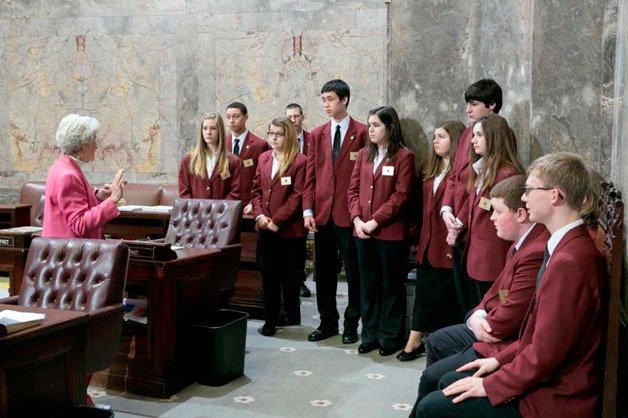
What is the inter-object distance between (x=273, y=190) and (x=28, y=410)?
3.31 m

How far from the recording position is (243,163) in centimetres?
706

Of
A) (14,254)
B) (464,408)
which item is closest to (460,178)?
(464,408)

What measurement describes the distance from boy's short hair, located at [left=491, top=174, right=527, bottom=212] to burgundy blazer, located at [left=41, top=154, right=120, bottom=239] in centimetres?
214

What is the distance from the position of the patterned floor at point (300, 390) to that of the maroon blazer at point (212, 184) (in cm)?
135

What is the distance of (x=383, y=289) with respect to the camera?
17.8ft

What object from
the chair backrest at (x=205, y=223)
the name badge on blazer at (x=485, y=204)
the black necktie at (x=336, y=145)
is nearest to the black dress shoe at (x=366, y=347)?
the chair backrest at (x=205, y=223)

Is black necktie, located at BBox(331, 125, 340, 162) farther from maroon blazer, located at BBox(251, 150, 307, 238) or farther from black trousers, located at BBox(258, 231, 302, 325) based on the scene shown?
black trousers, located at BBox(258, 231, 302, 325)

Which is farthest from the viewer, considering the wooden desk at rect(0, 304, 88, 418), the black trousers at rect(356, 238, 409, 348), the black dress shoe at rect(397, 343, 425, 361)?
the black trousers at rect(356, 238, 409, 348)

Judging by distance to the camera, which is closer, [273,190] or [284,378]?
[284,378]

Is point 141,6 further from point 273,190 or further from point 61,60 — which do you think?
point 273,190

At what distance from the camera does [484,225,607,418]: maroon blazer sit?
8.21 ft

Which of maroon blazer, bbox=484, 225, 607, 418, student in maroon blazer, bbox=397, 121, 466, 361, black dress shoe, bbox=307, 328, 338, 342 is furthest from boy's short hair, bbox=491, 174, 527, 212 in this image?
black dress shoe, bbox=307, 328, 338, 342

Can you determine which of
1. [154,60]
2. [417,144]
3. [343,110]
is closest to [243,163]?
[343,110]

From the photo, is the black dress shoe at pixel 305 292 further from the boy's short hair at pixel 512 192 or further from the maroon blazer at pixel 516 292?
the maroon blazer at pixel 516 292
